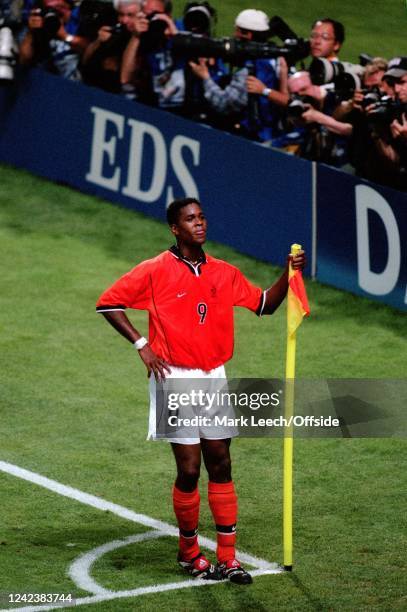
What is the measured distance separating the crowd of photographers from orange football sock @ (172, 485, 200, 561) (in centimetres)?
573

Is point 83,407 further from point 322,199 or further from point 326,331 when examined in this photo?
point 322,199

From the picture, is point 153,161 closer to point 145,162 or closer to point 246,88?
point 145,162

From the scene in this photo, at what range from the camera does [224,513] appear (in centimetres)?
823

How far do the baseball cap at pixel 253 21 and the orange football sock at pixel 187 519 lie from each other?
308 inches

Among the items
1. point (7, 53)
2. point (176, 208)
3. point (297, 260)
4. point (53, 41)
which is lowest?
point (7, 53)

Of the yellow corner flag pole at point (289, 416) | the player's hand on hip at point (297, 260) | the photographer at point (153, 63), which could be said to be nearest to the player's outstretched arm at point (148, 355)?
the yellow corner flag pole at point (289, 416)

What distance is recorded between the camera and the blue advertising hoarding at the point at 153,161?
1467cm

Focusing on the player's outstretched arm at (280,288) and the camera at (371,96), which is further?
the camera at (371,96)

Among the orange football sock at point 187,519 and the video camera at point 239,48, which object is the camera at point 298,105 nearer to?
the video camera at point 239,48

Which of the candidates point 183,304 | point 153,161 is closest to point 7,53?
point 153,161

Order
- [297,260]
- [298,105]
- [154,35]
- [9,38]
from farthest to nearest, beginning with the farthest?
[9,38] < [154,35] < [298,105] < [297,260]

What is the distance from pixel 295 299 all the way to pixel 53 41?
9.24 metres

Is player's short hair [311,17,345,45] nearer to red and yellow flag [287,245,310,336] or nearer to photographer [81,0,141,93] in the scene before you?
photographer [81,0,141,93]

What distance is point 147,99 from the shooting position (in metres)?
16.1
